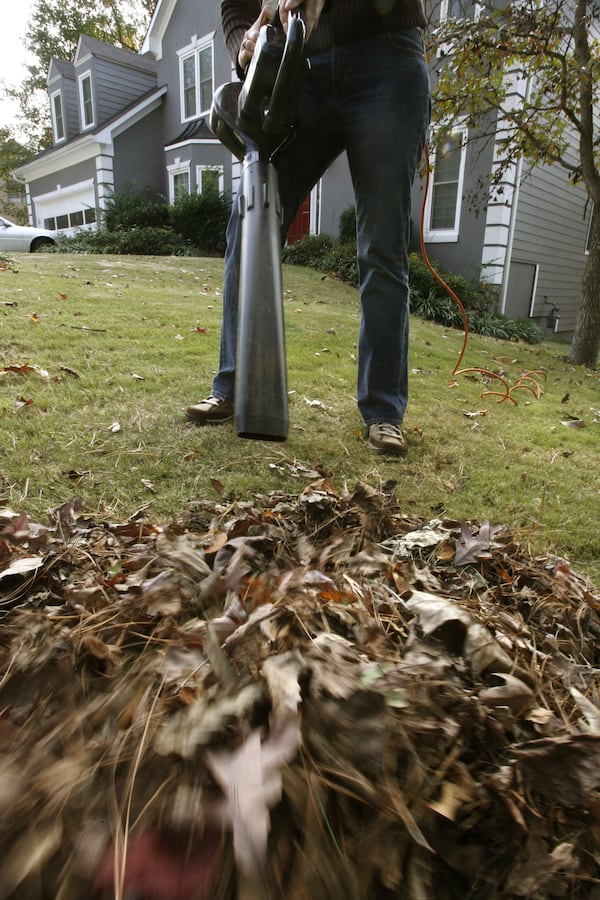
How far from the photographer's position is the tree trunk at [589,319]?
771 cm

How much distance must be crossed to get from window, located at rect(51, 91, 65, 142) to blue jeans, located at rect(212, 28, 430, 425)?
22628mm

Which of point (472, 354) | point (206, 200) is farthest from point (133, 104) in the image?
point (472, 354)

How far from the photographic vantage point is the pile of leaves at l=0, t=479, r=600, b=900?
458 millimetres

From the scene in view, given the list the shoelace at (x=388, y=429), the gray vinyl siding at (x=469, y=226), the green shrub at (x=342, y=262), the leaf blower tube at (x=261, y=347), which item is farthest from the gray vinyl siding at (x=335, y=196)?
the leaf blower tube at (x=261, y=347)

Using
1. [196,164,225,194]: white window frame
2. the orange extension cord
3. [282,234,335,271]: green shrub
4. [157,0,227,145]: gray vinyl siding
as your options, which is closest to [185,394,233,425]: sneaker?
the orange extension cord

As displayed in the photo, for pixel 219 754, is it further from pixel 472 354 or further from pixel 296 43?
pixel 472 354

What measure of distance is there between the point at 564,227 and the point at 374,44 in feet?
46.1

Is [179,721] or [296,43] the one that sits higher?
[296,43]

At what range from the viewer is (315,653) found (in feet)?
2.05

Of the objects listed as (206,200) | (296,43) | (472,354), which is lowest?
(472,354)

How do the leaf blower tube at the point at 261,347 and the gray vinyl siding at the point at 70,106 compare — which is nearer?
the leaf blower tube at the point at 261,347

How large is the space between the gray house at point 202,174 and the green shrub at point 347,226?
0.82 m

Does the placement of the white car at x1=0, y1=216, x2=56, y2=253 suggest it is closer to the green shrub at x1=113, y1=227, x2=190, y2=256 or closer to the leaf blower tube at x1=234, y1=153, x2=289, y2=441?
the green shrub at x1=113, y1=227, x2=190, y2=256

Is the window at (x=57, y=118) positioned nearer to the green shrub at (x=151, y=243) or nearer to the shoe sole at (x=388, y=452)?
the green shrub at (x=151, y=243)
